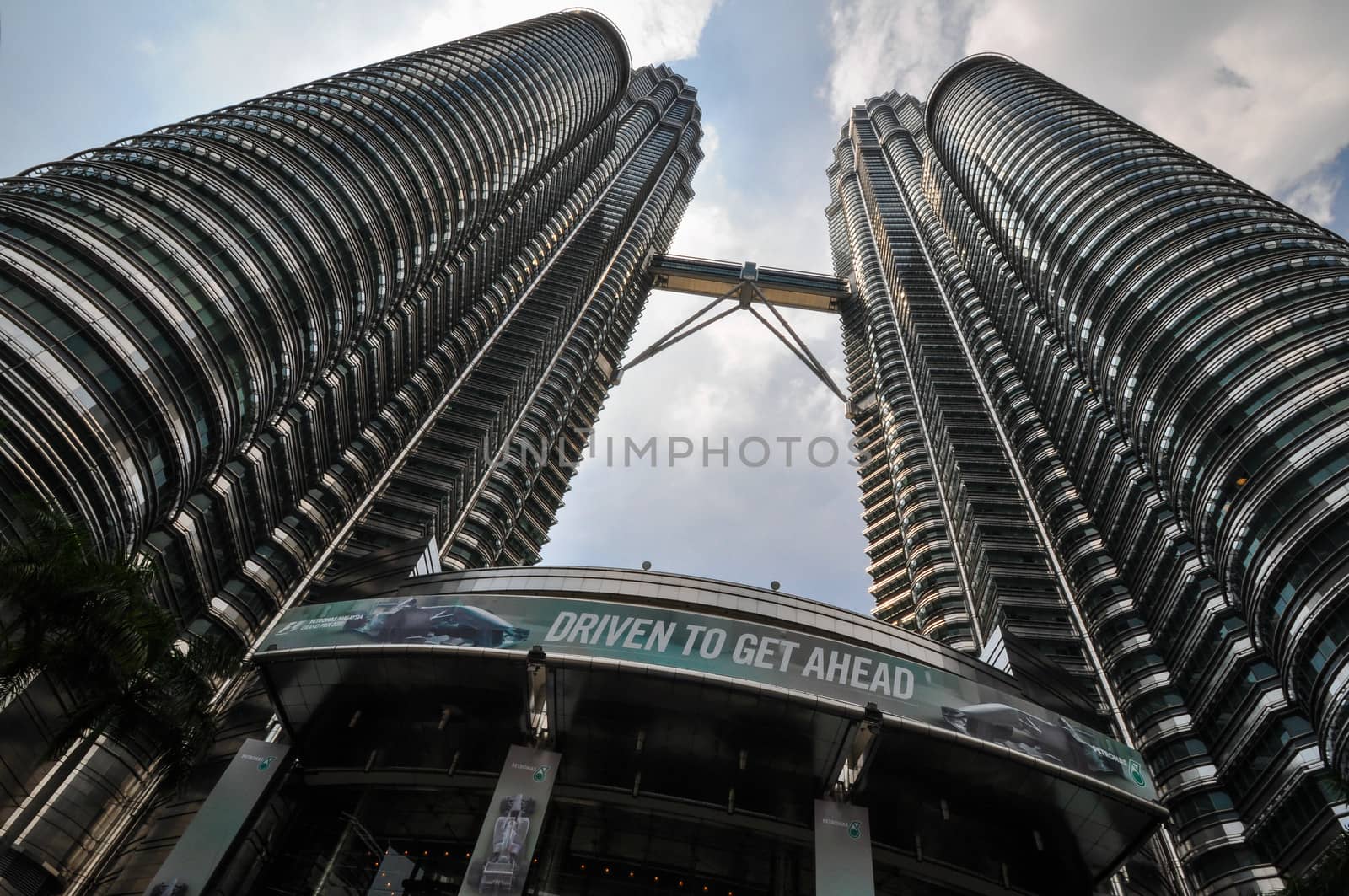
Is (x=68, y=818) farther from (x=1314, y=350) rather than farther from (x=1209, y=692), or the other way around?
(x=1314, y=350)

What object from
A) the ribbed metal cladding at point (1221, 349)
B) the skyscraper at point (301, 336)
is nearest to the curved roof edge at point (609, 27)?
the skyscraper at point (301, 336)

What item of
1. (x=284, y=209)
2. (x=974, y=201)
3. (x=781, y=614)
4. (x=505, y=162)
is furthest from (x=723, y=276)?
(x=781, y=614)

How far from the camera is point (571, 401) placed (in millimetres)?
88750

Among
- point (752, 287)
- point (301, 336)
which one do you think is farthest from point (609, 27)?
point (301, 336)

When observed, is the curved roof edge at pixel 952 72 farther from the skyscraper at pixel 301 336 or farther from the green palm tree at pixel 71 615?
the green palm tree at pixel 71 615

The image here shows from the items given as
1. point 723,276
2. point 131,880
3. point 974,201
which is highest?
point 723,276

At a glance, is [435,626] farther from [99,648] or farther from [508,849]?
[99,648]

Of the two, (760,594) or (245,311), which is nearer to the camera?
(760,594)

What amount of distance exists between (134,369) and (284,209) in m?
16.0

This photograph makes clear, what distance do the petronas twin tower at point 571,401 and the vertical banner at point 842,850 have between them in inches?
461

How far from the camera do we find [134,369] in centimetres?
3484

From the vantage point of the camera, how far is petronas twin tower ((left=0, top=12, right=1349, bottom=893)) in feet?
116

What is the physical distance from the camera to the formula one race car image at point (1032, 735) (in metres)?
27.8

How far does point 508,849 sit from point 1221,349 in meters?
46.2
